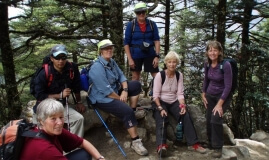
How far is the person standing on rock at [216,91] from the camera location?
4539 millimetres

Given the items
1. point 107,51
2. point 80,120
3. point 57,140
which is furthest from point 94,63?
point 57,140

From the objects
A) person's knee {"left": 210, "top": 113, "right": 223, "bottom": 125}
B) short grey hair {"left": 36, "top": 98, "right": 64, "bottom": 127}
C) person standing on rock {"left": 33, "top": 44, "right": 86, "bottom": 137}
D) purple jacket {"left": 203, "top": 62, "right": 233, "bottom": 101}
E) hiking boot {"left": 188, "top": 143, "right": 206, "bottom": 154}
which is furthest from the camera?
hiking boot {"left": 188, "top": 143, "right": 206, "bottom": 154}

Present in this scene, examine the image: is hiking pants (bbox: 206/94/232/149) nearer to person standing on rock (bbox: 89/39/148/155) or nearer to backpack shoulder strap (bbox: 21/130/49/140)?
person standing on rock (bbox: 89/39/148/155)

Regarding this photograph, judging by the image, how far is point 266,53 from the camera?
755cm

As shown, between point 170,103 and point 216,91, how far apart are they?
2.95 feet

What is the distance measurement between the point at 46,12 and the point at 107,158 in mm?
7812

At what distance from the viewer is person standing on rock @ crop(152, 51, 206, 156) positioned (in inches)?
191

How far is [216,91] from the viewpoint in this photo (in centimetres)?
477

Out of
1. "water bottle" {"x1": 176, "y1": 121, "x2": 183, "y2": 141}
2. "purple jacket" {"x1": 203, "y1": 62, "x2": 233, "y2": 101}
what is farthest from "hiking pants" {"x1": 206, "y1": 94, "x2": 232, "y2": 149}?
"water bottle" {"x1": 176, "y1": 121, "x2": 183, "y2": 141}

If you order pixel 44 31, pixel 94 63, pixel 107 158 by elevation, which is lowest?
pixel 107 158

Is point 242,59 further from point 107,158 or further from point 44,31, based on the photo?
point 44,31

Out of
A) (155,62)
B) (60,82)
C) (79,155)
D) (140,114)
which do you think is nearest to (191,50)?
(155,62)

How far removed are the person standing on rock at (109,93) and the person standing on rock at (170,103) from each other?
0.49 m

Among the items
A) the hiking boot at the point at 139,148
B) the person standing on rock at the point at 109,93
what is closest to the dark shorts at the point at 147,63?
the person standing on rock at the point at 109,93
